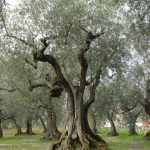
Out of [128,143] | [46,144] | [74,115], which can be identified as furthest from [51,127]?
[74,115]

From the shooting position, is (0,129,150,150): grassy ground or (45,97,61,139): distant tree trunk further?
(45,97,61,139): distant tree trunk

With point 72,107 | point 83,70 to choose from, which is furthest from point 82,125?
point 83,70

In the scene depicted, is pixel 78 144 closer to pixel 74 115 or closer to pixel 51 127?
pixel 74 115

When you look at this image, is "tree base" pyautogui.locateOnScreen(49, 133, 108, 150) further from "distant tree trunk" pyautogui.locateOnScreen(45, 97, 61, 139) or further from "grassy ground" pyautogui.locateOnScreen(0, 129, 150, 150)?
"distant tree trunk" pyautogui.locateOnScreen(45, 97, 61, 139)

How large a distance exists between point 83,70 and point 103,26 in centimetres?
389

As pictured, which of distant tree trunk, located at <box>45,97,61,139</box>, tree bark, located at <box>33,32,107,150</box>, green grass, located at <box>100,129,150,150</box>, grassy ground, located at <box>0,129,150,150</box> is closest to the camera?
tree bark, located at <box>33,32,107,150</box>

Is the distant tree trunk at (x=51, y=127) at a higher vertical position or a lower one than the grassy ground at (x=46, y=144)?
higher

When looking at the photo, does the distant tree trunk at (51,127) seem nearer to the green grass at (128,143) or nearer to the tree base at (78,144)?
the green grass at (128,143)

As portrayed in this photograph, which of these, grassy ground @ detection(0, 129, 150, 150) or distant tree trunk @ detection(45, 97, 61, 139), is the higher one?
distant tree trunk @ detection(45, 97, 61, 139)

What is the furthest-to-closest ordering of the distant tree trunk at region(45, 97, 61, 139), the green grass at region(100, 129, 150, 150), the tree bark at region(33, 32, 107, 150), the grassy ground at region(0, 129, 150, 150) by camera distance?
the distant tree trunk at region(45, 97, 61, 139), the grassy ground at region(0, 129, 150, 150), the green grass at region(100, 129, 150, 150), the tree bark at region(33, 32, 107, 150)

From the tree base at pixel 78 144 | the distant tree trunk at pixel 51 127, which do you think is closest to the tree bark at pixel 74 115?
the tree base at pixel 78 144

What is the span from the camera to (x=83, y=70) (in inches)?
1369

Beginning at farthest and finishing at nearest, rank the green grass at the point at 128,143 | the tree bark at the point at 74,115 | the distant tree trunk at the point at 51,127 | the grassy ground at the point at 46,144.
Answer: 1. the distant tree trunk at the point at 51,127
2. the grassy ground at the point at 46,144
3. the green grass at the point at 128,143
4. the tree bark at the point at 74,115

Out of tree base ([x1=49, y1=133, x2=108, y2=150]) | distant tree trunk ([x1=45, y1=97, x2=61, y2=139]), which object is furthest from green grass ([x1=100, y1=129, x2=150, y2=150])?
distant tree trunk ([x1=45, y1=97, x2=61, y2=139])
